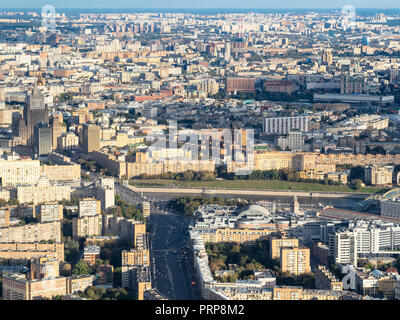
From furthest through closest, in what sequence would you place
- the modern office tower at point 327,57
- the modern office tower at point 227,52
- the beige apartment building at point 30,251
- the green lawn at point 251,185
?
the modern office tower at point 227,52, the modern office tower at point 327,57, the green lawn at point 251,185, the beige apartment building at point 30,251

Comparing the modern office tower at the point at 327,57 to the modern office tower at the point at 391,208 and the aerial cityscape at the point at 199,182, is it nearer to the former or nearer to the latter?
the aerial cityscape at the point at 199,182

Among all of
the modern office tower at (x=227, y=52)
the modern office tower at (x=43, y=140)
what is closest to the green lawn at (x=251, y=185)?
the modern office tower at (x=43, y=140)

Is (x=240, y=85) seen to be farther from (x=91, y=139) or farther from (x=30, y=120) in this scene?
(x=91, y=139)

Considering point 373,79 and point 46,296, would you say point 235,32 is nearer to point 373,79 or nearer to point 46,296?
point 373,79

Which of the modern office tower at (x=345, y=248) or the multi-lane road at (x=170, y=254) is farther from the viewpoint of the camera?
the modern office tower at (x=345, y=248)

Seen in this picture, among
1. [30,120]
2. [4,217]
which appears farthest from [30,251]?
[30,120]

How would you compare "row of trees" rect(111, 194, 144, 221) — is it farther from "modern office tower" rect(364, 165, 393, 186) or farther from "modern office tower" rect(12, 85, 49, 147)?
"modern office tower" rect(12, 85, 49, 147)
